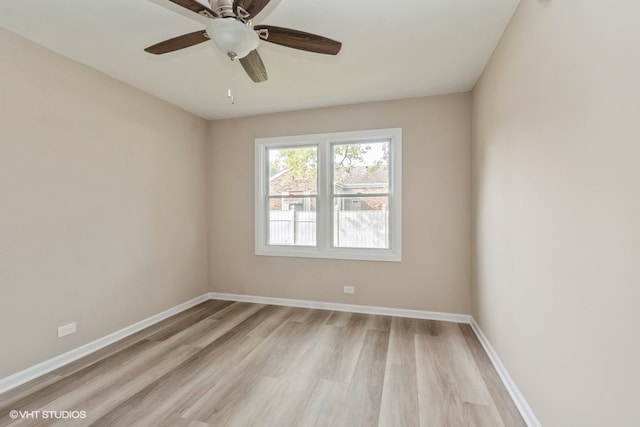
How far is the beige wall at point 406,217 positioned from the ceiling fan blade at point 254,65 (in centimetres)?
190

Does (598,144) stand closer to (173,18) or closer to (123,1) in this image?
(173,18)

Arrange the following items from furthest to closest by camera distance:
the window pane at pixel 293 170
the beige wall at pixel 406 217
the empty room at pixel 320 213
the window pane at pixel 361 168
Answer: the window pane at pixel 293 170 → the window pane at pixel 361 168 → the beige wall at pixel 406 217 → the empty room at pixel 320 213

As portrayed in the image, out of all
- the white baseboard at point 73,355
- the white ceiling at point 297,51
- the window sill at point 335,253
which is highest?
the white ceiling at point 297,51

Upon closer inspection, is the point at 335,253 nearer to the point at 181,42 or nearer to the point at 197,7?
the point at 181,42

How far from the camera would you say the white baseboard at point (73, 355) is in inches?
88.7

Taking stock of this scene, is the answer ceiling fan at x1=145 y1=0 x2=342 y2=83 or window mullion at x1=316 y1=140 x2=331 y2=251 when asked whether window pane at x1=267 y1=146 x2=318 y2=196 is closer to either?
window mullion at x1=316 y1=140 x2=331 y2=251

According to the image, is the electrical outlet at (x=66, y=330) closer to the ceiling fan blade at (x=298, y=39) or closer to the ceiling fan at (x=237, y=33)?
the ceiling fan at (x=237, y=33)

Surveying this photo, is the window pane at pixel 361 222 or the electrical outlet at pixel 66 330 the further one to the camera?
the window pane at pixel 361 222

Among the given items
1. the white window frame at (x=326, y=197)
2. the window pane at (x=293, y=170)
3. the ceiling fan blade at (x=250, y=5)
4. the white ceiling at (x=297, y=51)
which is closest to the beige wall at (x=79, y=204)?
the white ceiling at (x=297, y=51)

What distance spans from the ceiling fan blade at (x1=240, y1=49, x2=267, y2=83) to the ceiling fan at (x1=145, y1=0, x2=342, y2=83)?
34 mm

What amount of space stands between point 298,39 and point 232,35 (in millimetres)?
418

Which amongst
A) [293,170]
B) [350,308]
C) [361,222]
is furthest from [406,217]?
[293,170]

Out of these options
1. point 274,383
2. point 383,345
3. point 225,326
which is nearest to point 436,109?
point 383,345

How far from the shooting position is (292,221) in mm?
4230
